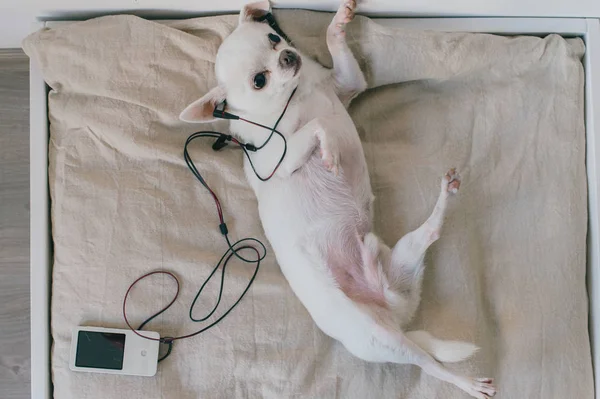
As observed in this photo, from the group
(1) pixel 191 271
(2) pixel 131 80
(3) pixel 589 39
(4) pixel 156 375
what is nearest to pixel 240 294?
(1) pixel 191 271

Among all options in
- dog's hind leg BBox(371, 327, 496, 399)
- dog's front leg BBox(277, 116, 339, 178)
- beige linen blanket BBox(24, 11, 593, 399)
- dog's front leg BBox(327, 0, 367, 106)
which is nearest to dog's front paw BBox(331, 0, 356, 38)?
dog's front leg BBox(327, 0, 367, 106)

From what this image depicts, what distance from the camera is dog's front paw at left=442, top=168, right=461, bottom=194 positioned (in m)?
1.41

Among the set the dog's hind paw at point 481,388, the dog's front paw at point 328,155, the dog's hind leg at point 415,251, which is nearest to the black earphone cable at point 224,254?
the dog's front paw at point 328,155

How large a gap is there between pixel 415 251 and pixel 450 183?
0.19 metres

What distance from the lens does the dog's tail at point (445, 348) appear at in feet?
4.64

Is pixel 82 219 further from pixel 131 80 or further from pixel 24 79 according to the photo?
pixel 24 79

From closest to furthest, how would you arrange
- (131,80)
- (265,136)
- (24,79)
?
1. (265,136)
2. (131,80)
3. (24,79)

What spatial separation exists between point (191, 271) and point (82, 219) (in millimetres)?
331

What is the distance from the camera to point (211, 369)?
148cm

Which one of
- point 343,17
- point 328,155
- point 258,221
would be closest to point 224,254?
point 258,221

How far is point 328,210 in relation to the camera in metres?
1.41

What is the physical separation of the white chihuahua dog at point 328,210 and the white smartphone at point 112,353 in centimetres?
43

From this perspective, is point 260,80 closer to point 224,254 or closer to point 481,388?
point 224,254

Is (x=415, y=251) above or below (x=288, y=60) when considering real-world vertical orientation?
below
